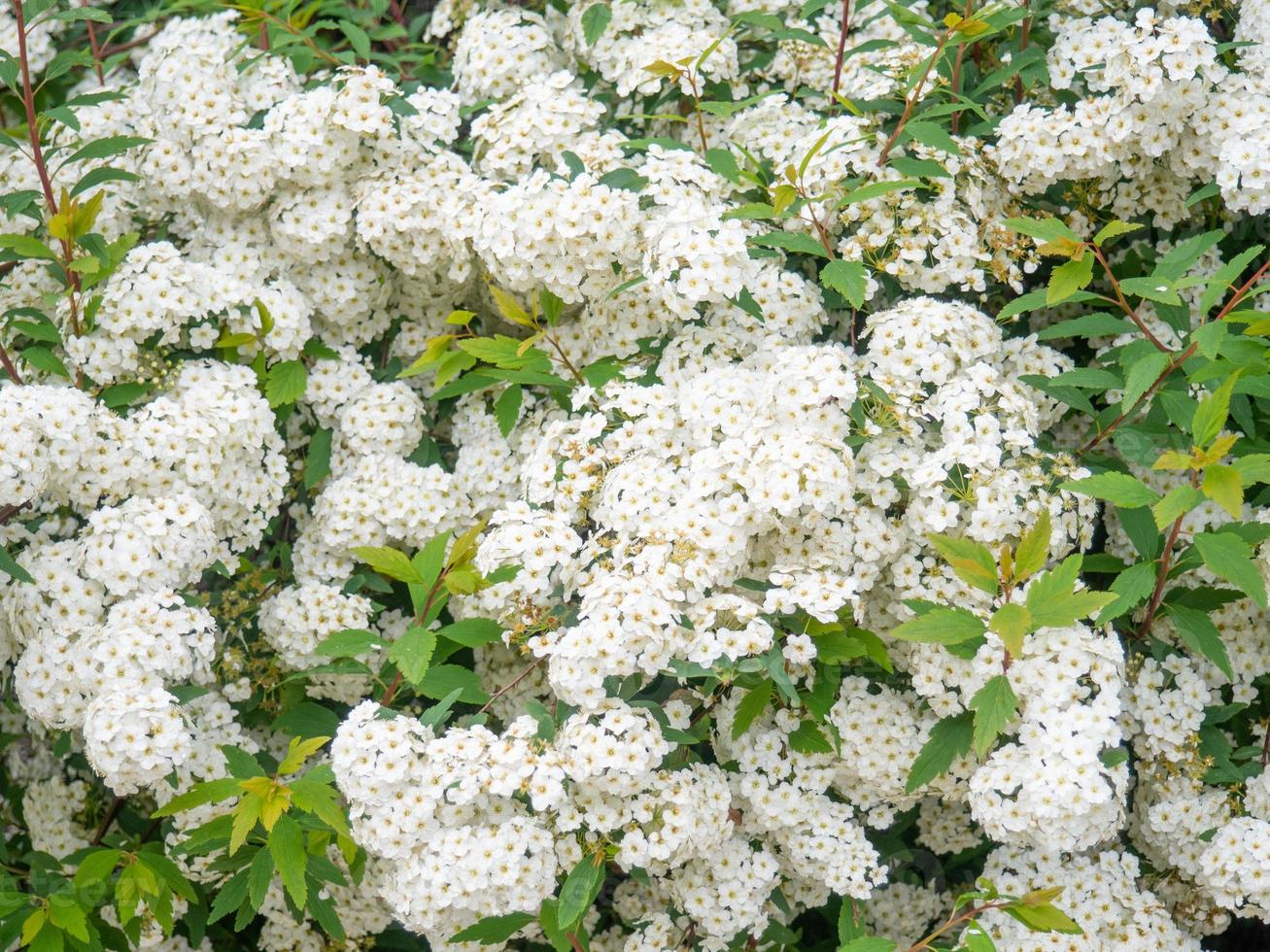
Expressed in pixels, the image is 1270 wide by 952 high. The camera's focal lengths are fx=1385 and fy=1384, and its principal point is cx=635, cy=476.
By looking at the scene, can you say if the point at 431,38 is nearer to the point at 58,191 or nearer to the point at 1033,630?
the point at 58,191

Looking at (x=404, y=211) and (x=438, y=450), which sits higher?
(x=404, y=211)

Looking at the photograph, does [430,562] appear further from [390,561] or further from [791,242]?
[791,242]

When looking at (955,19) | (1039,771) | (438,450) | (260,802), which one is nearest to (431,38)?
(438,450)

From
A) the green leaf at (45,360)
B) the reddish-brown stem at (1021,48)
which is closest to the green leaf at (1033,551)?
the reddish-brown stem at (1021,48)

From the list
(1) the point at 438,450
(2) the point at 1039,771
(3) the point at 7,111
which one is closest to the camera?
(2) the point at 1039,771

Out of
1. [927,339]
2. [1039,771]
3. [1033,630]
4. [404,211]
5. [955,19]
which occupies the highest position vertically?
[955,19]

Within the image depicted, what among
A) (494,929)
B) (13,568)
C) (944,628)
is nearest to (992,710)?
(944,628)

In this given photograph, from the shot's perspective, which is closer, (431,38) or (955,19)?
(955,19)

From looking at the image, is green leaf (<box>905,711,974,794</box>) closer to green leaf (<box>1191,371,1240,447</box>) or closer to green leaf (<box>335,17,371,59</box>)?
green leaf (<box>1191,371,1240,447</box>)
